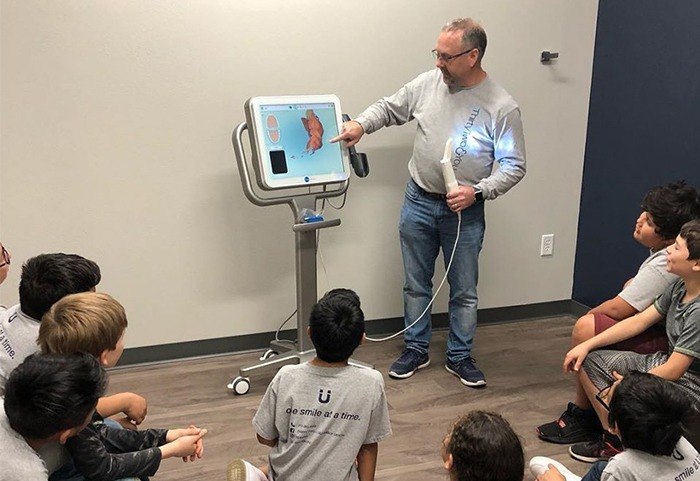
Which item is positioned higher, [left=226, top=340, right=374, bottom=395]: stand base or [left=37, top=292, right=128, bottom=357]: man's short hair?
[left=37, top=292, right=128, bottom=357]: man's short hair

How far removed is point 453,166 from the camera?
303 centimetres

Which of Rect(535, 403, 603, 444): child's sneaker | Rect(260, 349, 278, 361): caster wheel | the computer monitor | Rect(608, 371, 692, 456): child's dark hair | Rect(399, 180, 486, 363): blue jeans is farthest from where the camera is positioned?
Rect(260, 349, 278, 361): caster wheel

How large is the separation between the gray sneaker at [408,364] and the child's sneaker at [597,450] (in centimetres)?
85

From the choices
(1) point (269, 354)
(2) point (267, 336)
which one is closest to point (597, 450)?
(1) point (269, 354)

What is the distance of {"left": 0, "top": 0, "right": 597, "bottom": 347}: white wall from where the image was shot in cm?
295

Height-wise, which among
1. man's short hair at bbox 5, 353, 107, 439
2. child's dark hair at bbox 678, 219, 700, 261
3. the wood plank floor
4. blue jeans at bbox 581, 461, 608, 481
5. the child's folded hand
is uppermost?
child's dark hair at bbox 678, 219, 700, 261

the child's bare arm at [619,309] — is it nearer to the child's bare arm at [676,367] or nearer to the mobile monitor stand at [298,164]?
the child's bare arm at [676,367]

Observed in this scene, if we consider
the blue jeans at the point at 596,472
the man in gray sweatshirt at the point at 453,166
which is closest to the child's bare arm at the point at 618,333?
the blue jeans at the point at 596,472

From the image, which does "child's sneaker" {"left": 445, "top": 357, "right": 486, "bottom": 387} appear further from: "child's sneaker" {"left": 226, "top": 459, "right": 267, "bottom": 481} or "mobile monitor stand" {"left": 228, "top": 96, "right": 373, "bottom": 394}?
"child's sneaker" {"left": 226, "top": 459, "right": 267, "bottom": 481}

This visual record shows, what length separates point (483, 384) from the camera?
3150 mm

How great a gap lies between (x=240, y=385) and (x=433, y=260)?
105 cm

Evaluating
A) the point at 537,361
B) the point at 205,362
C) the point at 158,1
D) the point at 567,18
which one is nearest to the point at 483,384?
the point at 537,361

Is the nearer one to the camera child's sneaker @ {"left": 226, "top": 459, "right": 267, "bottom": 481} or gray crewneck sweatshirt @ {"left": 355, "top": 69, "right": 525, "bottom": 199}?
child's sneaker @ {"left": 226, "top": 459, "right": 267, "bottom": 481}

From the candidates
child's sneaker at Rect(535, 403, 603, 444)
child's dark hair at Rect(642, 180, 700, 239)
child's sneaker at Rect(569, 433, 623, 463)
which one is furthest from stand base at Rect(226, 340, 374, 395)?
child's dark hair at Rect(642, 180, 700, 239)
